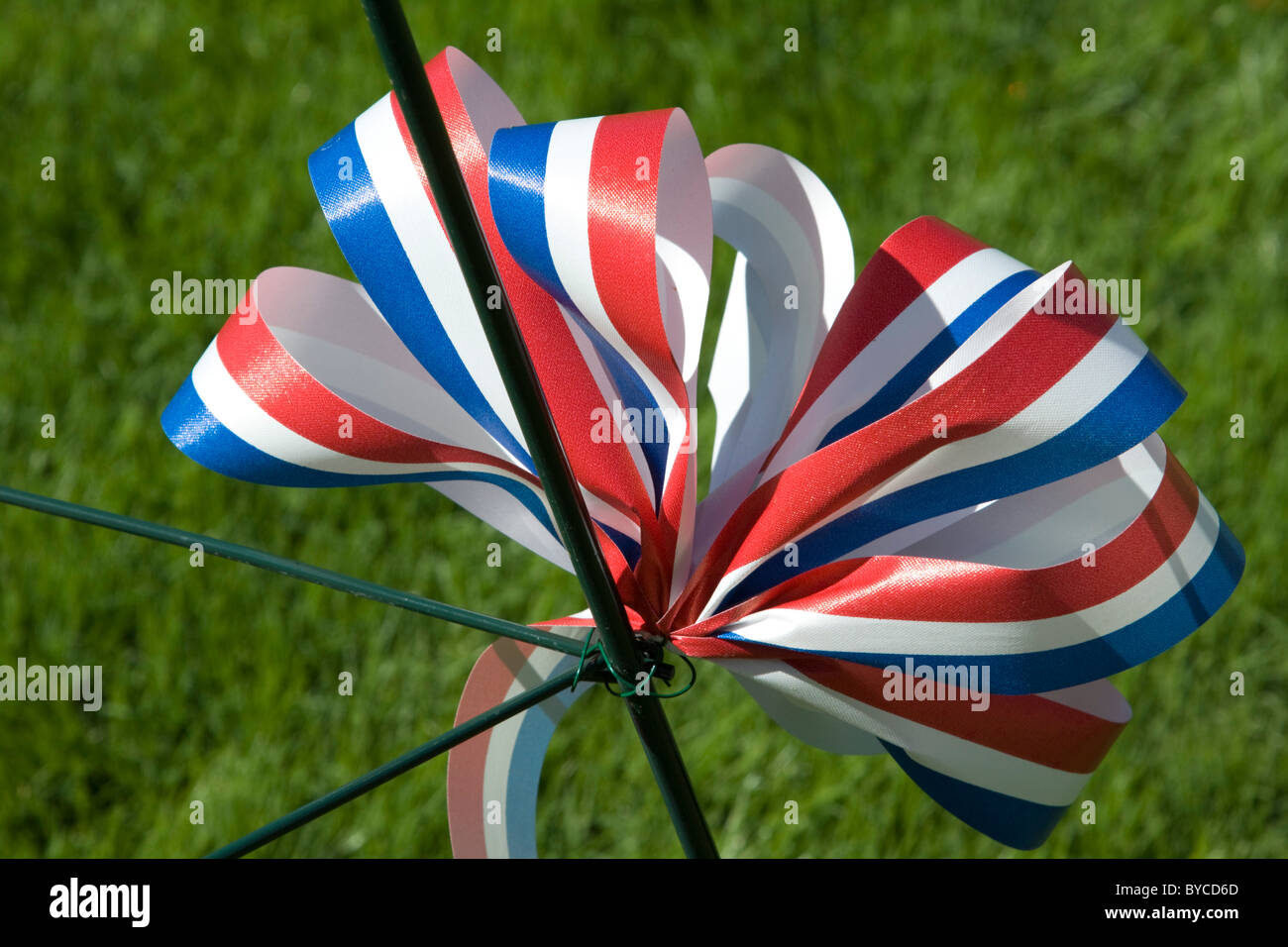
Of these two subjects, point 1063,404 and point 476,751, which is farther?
point 476,751

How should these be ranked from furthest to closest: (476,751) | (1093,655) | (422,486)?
1. (422,486)
2. (476,751)
3. (1093,655)

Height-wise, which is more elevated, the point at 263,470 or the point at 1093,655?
the point at 263,470

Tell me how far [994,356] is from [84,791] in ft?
3.22

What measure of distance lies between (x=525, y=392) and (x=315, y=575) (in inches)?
6.1

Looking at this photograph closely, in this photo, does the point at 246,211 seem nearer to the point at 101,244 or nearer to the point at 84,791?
the point at 101,244

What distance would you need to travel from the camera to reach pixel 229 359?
69 cm

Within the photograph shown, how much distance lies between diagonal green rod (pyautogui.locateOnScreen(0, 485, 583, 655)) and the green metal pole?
0.12ft

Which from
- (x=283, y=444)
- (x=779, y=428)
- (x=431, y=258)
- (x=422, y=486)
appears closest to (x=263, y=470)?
(x=283, y=444)

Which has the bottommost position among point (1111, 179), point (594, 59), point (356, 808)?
point (356, 808)

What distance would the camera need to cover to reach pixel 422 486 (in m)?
1.43

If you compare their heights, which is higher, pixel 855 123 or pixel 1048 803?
pixel 855 123

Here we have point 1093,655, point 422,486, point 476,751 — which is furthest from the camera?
point 422,486

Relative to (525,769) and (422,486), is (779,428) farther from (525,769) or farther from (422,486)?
(422,486)
